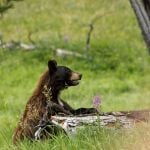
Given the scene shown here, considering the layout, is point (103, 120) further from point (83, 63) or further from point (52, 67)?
point (83, 63)

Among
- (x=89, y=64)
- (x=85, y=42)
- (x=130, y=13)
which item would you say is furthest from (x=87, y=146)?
(x=130, y=13)

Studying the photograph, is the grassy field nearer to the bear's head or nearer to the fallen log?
the fallen log

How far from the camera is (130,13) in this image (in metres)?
31.6

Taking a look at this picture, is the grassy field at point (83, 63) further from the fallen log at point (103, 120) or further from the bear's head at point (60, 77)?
the bear's head at point (60, 77)

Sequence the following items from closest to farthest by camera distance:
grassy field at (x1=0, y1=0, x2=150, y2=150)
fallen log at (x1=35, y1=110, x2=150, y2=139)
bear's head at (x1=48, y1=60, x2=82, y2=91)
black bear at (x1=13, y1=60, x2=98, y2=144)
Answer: grassy field at (x1=0, y1=0, x2=150, y2=150) < fallen log at (x1=35, y1=110, x2=150, y2=139) < black bear at (x1=13, y1=60, x2=98, y2=144) < bear's head at (x1=48, y1=60, x2=82, y2=91)

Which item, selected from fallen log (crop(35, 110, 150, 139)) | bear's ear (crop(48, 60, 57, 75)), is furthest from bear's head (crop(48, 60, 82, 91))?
fallen log (crop(35, 110, 150, 139))

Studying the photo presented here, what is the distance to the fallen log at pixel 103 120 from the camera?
8641 mm

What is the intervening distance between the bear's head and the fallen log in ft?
4.57

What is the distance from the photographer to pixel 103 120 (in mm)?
8859

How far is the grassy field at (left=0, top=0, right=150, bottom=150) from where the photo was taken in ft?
27.6

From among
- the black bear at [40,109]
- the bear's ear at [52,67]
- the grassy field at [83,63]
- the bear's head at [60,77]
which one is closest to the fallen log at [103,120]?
the grassy field at [83,63]

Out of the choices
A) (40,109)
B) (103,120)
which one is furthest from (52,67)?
(103,120)

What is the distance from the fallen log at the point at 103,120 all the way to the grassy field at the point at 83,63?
24cm

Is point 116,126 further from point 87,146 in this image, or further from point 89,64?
point 89,64
